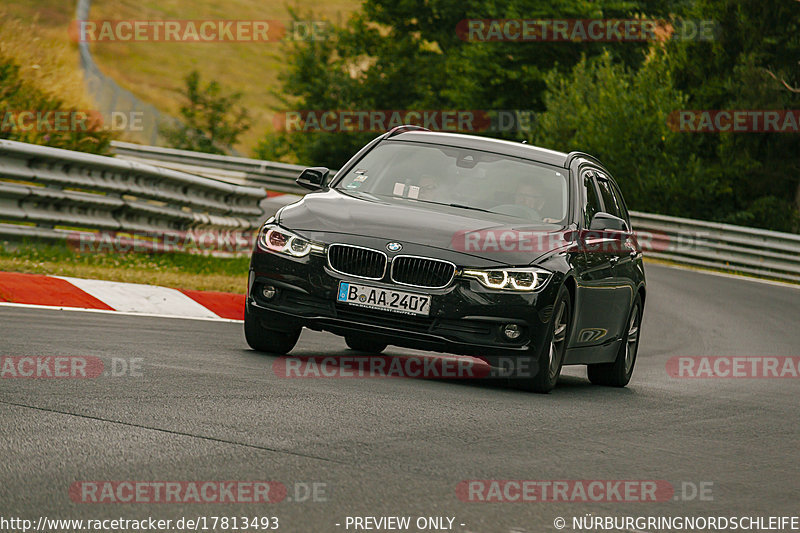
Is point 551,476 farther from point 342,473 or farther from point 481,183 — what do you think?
point 481,183

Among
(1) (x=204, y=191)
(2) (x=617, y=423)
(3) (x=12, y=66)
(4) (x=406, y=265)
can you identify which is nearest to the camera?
(2) (x=617, y=423)

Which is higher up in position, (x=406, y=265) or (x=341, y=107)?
(x=406, y=265)

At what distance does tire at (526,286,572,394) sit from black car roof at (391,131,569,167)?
147 cm

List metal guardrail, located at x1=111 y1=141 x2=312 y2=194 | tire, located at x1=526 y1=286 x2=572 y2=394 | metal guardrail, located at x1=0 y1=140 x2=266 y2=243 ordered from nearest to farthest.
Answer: tire, located at x1=526 y1=286 x2=572 y2=394 → metal guardrail, located at x1=0 y1=140 x2=266 y2=243 → metal guardrail, located at x1=111 y1=141 x2=312 y2=194

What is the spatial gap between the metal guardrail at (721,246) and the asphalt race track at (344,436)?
776 inches

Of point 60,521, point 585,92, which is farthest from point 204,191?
point 585,92

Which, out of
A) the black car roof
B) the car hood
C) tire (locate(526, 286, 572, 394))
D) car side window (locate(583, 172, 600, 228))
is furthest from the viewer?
the black car roof

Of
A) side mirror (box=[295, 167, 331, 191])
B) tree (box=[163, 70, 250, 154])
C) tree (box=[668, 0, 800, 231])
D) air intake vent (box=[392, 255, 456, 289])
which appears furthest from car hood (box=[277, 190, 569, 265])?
tree (box=[163, 70, 250, 154])

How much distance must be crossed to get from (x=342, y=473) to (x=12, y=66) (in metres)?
14.7

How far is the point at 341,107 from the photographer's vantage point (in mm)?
61344

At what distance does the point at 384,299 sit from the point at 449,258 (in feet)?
1.59

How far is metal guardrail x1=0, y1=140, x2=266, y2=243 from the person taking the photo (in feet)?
42.4

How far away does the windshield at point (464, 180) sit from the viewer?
31.0 ft

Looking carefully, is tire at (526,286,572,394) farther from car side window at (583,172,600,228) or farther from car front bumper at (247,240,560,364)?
car side window at (583,172,600,228)
